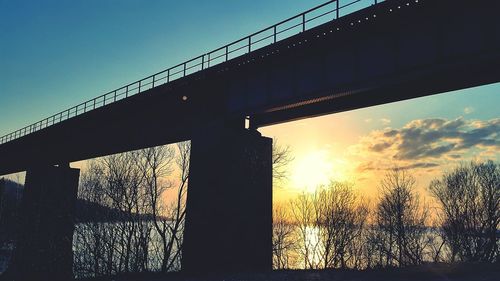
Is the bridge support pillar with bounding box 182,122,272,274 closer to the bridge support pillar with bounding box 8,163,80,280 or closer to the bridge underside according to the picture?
the bridge underside

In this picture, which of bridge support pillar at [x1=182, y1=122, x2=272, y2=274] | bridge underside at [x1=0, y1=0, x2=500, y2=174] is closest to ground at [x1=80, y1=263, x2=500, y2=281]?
bridge support pillar at [x1=182, y1=122, x2=272, y2=274]

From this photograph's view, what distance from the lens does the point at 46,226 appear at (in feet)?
116

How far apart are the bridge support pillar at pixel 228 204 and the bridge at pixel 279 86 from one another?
5cm

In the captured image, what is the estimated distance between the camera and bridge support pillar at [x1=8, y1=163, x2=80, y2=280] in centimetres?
3178

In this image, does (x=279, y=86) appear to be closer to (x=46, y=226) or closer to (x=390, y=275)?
Result: (x=390, y=275)

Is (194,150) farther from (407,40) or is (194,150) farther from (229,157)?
(407,40)

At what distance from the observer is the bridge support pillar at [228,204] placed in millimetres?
17641

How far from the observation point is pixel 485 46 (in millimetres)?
11852

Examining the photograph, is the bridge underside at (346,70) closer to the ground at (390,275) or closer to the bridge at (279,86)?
the bridge at (279,86)

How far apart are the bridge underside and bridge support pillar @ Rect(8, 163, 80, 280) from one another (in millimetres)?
14691

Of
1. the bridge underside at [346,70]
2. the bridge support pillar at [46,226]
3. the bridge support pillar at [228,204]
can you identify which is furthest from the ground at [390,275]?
the bridge support pillar at [46,226]

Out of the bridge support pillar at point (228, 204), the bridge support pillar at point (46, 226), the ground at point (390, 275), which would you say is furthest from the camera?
the bridge support pillar at point (46, 226)

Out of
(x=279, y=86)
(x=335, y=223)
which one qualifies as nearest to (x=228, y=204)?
(x=279, y=86)

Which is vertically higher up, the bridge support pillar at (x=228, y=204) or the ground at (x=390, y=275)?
the bridge support pillar at (x=228, y=204)
